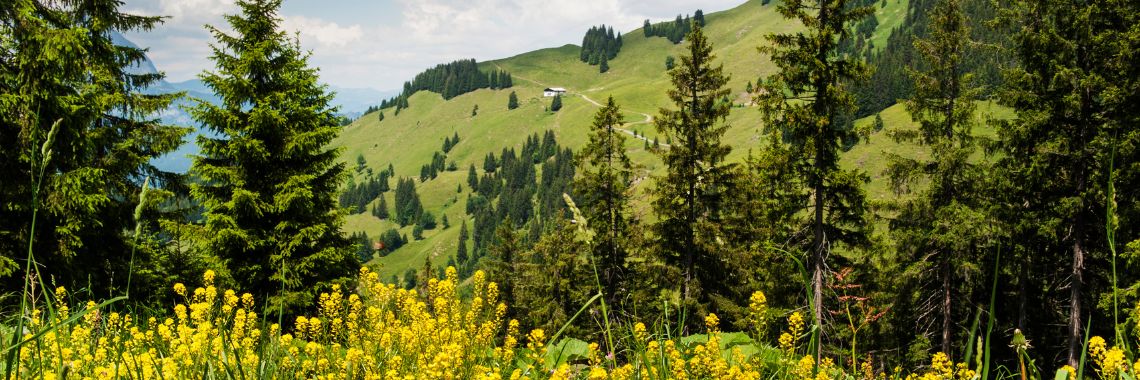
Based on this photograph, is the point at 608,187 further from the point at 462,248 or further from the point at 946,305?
the point at 462,248

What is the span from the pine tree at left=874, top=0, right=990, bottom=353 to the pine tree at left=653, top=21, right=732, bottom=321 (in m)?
6.60

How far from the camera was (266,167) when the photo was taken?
1917 cm

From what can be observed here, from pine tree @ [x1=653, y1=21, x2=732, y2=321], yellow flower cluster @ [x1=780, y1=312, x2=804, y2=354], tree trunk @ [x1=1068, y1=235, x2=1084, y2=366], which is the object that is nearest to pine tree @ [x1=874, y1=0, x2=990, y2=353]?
tree trunk @ [x1=1068, y1=235, x2=1084, y2=366]

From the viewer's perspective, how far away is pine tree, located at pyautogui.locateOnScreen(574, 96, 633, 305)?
2584 centimetres

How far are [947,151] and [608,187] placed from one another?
1249 cm

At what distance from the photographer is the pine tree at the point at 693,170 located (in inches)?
960

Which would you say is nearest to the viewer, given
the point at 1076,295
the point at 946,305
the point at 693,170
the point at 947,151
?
the point at 1076,295

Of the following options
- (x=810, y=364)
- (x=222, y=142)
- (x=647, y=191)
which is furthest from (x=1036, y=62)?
(x=222, y=142)

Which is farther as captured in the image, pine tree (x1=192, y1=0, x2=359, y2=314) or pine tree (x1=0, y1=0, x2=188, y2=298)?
pine tree (x1=192, y1=0, x2=359, y2=314)

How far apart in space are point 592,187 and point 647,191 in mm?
2473

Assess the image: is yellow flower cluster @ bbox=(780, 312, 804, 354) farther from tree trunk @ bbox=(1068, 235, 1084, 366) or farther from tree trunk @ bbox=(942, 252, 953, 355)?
tree trunk @ bbox=(942, 252, 953, 355)

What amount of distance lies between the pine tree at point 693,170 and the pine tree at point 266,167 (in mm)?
12668

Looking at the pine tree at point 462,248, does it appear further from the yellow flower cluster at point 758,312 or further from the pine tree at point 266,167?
the yellow flower cluster at point 758,312

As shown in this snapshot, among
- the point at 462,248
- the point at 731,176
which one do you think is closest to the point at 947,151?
the point at 731,176
